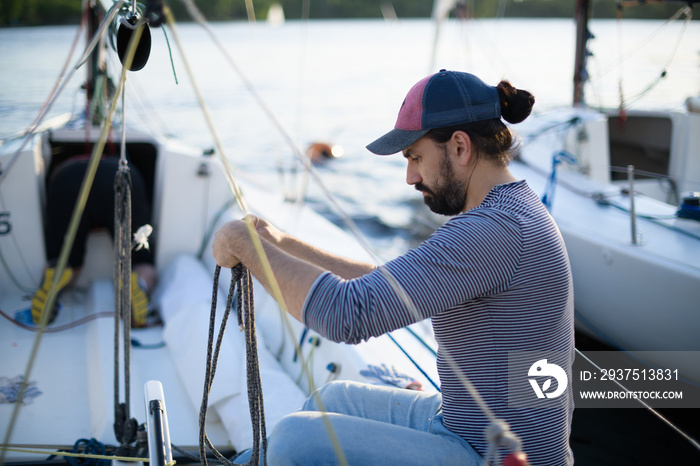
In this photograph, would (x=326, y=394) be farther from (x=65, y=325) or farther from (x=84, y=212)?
(x=84, y=212)

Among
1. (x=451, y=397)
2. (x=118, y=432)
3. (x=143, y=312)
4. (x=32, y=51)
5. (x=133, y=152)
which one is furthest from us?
(x=32, y=51)

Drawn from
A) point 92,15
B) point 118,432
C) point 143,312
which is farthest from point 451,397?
point 92,15

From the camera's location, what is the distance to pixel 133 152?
417cm

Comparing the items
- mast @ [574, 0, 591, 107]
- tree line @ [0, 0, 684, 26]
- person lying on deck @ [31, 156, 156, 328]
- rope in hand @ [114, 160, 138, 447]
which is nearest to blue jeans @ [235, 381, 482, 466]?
rope in hand @ [114, 160, 138, 447]

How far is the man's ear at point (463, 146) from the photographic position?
4.19 feet

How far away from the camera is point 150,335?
3059 mm

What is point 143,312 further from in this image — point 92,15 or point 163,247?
point 92,15

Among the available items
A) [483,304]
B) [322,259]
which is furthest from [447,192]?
[322,259]

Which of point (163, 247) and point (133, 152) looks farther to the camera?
point (133, 152)

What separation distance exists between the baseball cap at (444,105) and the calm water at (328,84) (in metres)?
0.58

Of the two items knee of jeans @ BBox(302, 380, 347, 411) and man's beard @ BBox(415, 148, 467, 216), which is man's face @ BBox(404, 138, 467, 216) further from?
knee of jeans @ BBox(302, 380, 347, 411)

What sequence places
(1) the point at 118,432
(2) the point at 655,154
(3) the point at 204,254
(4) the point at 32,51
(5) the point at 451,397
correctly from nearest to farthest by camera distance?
(5) the point at 451,397
(1) the point at 118,432
(3) the point at 204,254
(2) the point at 655,154
(4) the point at 32,51

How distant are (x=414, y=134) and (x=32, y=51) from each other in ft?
61.6

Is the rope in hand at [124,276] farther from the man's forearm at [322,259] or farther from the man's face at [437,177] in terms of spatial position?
the man's face at [437,177]
